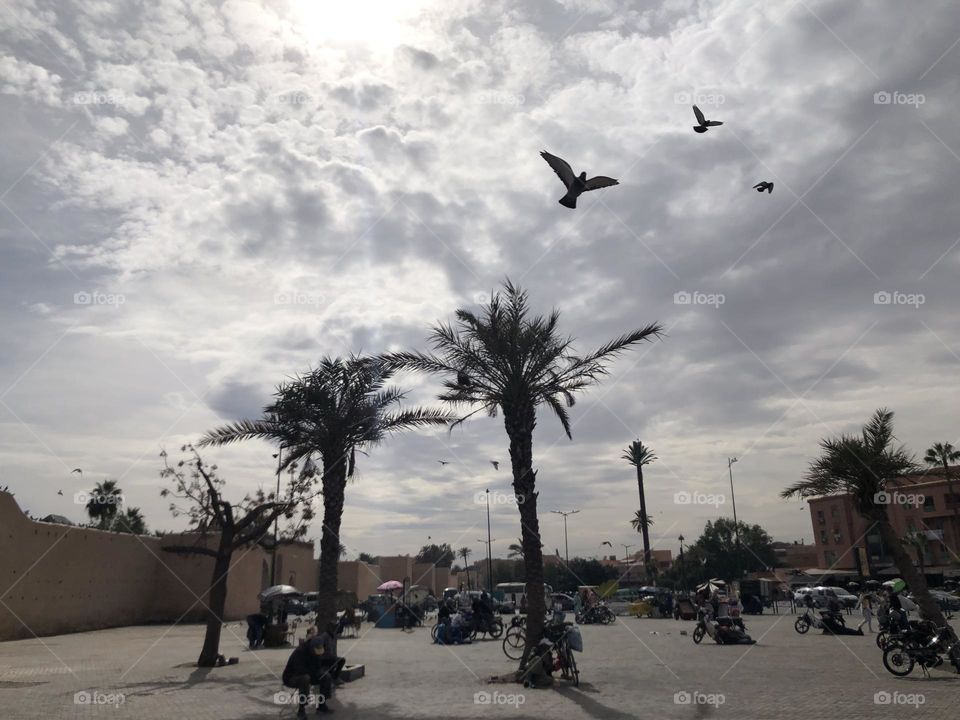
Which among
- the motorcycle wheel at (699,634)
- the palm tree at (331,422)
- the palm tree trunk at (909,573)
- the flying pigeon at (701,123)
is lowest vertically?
the motorcycle wheel at (699,634)

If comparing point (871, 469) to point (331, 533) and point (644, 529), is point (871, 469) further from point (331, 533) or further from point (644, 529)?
point (644, 529)

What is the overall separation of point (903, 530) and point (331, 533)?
73189mm

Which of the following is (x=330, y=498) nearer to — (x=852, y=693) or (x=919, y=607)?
(x=852, y=693)

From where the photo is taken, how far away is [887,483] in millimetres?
16219

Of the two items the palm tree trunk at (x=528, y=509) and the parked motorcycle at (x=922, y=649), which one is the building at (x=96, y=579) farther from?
the parked motorcycle at (x=922, y=649)

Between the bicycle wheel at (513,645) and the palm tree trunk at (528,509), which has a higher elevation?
the palm tree trunk at (528,509)

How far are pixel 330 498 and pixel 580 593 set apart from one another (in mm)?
26563

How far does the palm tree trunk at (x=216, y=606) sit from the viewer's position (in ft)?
55.5

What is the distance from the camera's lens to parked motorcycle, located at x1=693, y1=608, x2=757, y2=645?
68.5 ft

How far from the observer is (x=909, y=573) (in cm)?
1512

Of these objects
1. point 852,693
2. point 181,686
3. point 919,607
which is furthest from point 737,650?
point 181,686

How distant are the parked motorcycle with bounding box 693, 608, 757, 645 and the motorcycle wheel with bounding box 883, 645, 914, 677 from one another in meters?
7.65


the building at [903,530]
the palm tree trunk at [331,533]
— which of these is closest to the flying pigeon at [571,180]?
the palm tree trunk at [331,533]

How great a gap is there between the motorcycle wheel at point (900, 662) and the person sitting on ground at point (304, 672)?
10.8 meters
